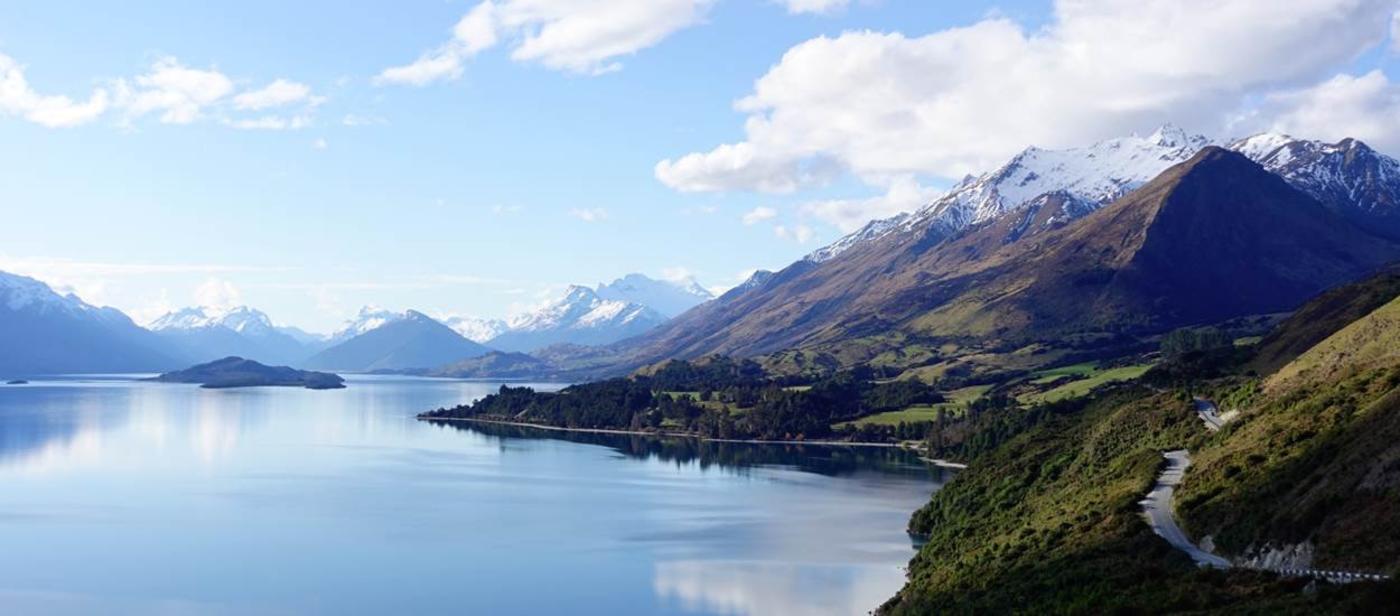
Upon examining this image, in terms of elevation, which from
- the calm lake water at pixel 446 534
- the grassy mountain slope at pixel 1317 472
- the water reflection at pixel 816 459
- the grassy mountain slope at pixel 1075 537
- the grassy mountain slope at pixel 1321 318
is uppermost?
the grassy mountain slope at pixel 1321 318

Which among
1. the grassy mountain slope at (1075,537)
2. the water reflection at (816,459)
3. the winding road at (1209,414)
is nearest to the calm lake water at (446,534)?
the water reflection at (816,459)

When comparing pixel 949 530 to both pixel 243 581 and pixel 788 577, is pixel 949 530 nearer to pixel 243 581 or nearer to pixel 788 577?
pixel 788 577

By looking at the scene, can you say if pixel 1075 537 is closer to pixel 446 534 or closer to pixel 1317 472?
pixel 1317 472

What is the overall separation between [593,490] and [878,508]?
35.9m

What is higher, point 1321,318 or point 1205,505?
Answer: point 1321,318

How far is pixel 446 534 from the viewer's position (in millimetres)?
105688

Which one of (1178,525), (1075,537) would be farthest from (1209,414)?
(1178,525)

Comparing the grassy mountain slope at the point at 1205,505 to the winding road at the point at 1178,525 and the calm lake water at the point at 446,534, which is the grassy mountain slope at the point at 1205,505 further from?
the calm lake water at the point at 446,534

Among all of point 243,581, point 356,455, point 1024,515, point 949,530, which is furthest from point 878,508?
point 356,455

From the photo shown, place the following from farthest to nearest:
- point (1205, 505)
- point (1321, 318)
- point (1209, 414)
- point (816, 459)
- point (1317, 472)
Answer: point (816, 459) < point (1321, 318) < point (1209, 414) < point (1205, 505) < point (1317, 472)

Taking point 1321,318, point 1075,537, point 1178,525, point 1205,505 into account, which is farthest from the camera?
point 1321,318

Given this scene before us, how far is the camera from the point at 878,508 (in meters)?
119

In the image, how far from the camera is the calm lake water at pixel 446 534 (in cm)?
7994

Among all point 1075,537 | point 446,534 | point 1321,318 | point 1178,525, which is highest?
point 1321,318
